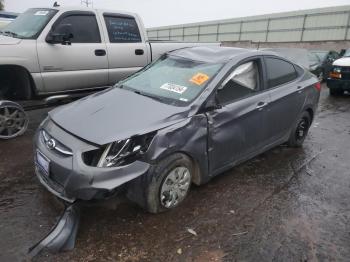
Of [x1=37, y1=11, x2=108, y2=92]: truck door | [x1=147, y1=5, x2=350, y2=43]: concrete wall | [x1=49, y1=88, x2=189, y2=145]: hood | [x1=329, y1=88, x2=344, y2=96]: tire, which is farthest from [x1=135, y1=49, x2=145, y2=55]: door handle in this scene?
[x1=147, y1=5, x2=350, y2=43]: concrete wall

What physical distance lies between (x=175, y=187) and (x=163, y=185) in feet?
0.68

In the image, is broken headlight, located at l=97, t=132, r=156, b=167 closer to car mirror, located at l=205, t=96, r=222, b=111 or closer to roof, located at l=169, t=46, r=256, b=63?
car mirror, located at l=205, t=96, r=222, b=111

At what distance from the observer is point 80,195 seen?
2.79 metres

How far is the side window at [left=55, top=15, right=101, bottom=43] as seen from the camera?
18.3 ft

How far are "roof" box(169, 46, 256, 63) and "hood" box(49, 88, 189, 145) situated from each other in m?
0.97

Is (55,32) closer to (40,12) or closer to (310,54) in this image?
(40,12)

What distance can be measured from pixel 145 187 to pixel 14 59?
11.2 feet

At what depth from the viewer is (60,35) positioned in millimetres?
5242

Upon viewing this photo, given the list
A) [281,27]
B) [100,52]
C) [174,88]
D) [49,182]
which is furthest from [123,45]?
[281,27]

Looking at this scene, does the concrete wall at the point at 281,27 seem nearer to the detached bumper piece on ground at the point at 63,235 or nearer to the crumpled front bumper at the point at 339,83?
the crumpled front bumper at the point at 339,83

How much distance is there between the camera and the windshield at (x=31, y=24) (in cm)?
527

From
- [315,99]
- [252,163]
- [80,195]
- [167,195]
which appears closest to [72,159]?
[80,195]

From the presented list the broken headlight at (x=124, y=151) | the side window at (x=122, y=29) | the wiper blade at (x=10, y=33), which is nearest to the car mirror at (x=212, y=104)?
Result: the broken headlight at (x=124, y=151)

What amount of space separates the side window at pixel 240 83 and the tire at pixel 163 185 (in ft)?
3.01
